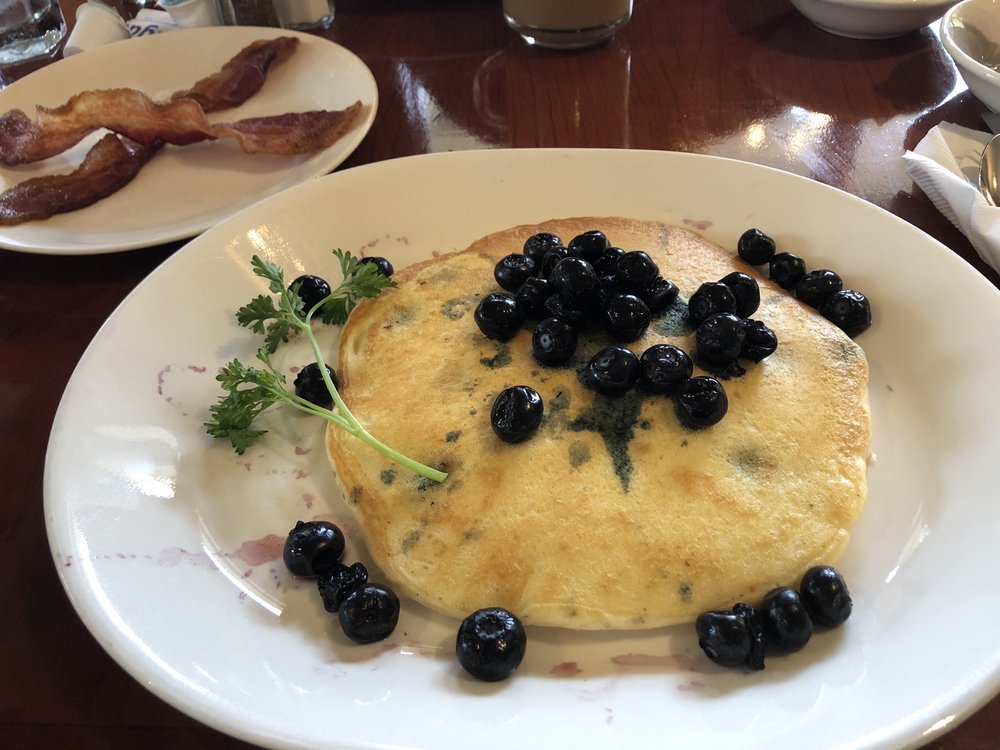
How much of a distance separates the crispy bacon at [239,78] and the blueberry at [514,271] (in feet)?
3.69

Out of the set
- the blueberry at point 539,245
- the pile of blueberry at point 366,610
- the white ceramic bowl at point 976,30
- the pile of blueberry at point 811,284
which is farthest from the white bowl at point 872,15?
the pile of blueberry at point 366,610

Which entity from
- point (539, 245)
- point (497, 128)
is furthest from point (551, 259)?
point (497, 128)

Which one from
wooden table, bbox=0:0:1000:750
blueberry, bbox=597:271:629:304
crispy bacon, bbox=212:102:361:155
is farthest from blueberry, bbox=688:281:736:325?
crispy bacon, bbox=212:102:361:155

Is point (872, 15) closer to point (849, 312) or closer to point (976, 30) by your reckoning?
point (976, 30)

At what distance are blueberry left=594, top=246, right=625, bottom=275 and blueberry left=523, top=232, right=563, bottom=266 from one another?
0.09m

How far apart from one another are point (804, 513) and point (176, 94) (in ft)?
5.98

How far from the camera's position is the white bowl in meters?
1.85

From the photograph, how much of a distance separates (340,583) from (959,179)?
131 centimetres

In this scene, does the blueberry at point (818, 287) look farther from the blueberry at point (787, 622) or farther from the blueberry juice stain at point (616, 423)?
the blueberry at point (787, 622)

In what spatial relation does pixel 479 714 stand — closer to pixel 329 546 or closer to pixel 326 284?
pixel 329 546

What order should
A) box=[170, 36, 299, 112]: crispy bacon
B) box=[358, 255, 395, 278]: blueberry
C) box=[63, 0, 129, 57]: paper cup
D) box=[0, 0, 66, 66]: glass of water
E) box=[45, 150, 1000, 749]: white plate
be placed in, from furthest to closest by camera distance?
1. box=[0, 0, 66, 66]: glass of water
2. box=[63, 0, 129, 57]: paper cup
3. box=[170, 36, 299, 112]: crispy bacon
4. box=[358, 255, 395, 278]: blueberry
5. box=[45, 150, 1000, 749]: white plate

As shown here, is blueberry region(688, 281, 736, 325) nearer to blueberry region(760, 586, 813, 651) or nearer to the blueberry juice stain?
the blueberry juice stain

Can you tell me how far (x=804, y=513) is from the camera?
88cm

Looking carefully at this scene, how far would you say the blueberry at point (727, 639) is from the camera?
0.77 meters
